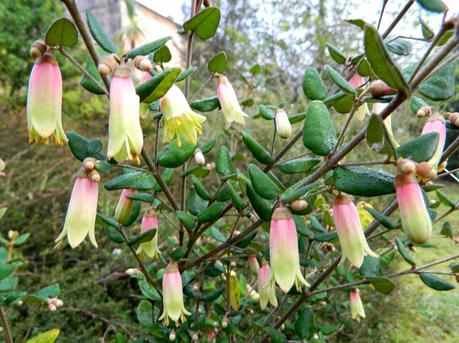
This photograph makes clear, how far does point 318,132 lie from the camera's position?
490 millimetres

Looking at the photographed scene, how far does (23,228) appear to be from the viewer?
2.15 m

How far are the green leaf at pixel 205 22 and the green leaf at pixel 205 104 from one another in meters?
0.14

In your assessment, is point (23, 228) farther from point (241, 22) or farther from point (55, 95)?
point (241, 22)

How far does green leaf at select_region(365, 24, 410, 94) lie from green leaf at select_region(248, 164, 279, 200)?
0.64 feet

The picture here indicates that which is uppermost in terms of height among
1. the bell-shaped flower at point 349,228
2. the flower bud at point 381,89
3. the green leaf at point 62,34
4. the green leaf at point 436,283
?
the green leaf at point 62,34

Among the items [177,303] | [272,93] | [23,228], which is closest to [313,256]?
[177,303]

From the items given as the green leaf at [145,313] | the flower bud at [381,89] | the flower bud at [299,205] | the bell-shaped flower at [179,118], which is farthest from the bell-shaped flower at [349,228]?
the green leaf at [145,313]

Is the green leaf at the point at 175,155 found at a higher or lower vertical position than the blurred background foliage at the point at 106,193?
higher

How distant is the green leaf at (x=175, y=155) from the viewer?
61cm

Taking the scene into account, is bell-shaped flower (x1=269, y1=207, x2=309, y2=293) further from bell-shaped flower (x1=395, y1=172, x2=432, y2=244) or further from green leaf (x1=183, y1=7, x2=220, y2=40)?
green leaf (x1=183, y1=7, x2=220, y2=40)

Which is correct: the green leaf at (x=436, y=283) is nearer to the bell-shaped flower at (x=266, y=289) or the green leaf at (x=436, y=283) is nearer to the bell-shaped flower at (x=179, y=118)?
the bell-shaped flower at (x=266, y=289)

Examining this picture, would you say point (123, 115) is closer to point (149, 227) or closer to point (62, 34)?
point (62, 34)

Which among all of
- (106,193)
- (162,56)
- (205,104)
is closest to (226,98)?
(205,104)

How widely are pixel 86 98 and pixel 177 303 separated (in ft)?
16.5
